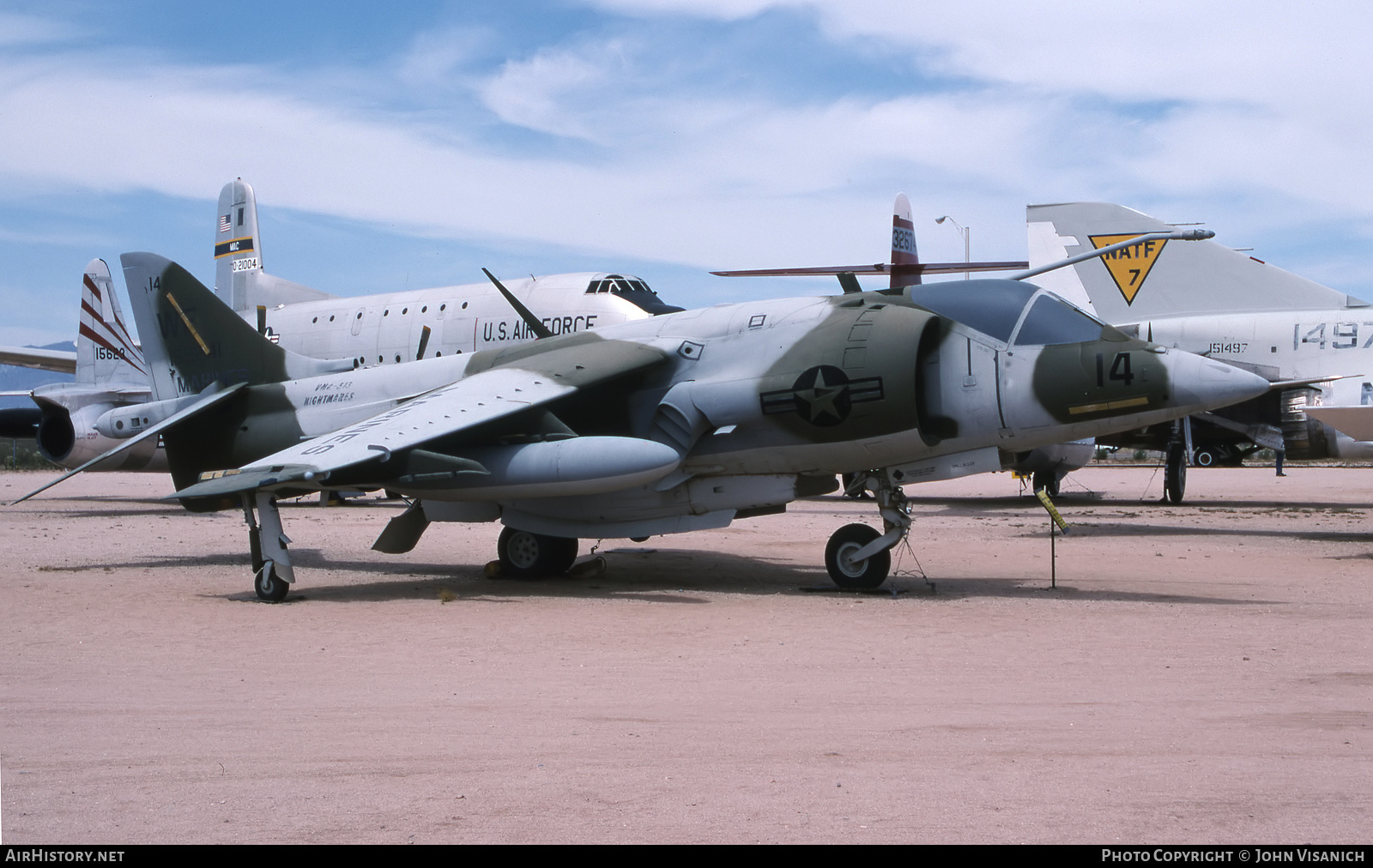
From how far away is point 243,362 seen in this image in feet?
47.5

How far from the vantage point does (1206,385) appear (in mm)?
9852

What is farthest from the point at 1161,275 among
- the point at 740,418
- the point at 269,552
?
the point at 269,552

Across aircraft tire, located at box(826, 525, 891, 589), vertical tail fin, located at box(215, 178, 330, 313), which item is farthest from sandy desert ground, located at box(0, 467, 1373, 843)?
vertical tail fin, located at box(215, 178, 330, 313)

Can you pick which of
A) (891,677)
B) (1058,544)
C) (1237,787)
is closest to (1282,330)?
(1058,544)

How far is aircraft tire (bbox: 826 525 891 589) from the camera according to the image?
11.2 meters

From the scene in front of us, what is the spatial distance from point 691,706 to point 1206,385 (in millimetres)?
5993

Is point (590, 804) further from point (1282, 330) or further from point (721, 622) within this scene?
point (1282, 330)

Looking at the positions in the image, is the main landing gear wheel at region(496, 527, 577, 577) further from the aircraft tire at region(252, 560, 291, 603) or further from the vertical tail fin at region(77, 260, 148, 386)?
the vertical tail fin at region(77, 260, 148, 386)

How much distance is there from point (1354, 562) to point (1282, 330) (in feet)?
32.3

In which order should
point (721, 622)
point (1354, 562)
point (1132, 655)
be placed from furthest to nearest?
point (1354, 562) < point (721, 622) < point (1132, 655)

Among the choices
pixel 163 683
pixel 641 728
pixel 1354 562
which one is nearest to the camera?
pixel 641 728

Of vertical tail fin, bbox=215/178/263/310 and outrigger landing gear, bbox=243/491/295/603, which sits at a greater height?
vertical tail fin, bbox=215/178/263/310

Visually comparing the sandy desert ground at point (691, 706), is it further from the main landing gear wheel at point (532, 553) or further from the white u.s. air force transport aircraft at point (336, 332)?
the white u.s. air force transport aircraft at point (336, 332)

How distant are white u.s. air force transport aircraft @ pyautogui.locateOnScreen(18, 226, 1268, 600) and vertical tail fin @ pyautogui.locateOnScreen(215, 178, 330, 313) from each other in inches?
898
